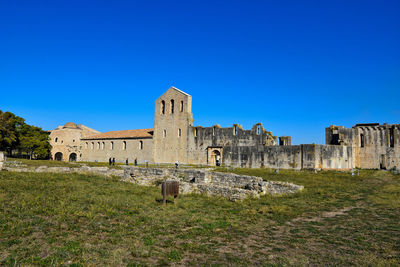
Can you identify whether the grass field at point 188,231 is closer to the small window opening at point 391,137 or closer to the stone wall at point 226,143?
the stone wall at point 226,143

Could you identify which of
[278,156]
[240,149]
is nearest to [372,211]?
[278,156]

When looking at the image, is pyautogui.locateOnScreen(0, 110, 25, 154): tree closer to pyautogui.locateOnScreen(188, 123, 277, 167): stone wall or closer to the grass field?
pyautogui.locateOnScreen(188, 123, 277, 167): stone wall

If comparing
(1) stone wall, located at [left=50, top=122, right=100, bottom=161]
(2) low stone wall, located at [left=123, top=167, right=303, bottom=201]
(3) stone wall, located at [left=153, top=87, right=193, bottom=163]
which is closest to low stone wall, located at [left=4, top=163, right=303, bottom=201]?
(2) low stone wall, located at [left=123, top=167, right=303, bottom=201]

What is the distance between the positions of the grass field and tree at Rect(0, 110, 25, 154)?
4260 cm

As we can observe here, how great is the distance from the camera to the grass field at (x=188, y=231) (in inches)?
228

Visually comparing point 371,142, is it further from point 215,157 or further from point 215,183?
point 215,183

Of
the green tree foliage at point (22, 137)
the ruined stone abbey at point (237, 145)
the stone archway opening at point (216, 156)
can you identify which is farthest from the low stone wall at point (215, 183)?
the green tree foliage at point (22, 137)

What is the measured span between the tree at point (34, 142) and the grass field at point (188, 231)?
1748 inches

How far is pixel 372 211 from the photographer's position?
423 inches

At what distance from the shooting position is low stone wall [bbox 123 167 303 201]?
13.9 meters

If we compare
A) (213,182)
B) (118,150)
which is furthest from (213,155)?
(118,150)

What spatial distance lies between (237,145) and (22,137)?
41.6 metres

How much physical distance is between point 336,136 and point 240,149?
518 inches

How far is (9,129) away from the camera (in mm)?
47844
